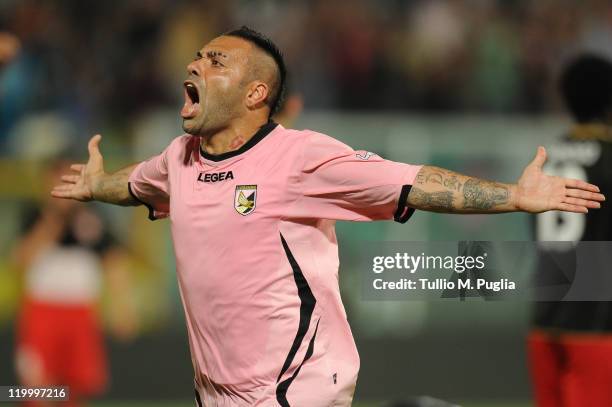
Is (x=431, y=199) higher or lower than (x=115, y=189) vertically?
lower

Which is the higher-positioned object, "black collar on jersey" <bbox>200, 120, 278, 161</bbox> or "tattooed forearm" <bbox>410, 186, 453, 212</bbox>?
"black collar on jersey" <bbox>200, 120, 278, 161</bbox>

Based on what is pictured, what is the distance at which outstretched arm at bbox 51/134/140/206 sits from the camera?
4.92 metres

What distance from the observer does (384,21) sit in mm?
12359

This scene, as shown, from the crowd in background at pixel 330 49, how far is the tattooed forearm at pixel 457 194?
7.27 meters

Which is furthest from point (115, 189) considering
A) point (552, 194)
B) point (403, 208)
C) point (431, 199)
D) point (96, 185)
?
point (552, 194)

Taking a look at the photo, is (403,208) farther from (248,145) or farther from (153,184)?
(153,184)

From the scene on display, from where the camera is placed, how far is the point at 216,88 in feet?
14.3

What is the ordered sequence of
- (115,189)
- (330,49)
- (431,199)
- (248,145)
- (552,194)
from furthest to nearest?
(330,49) < (115,189) < (248,145) < (431,199) < (552,194)

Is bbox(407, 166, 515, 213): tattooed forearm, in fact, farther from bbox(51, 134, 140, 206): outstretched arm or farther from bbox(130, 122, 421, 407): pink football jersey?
bbox(51, 134, 140, 206): outstretched arm

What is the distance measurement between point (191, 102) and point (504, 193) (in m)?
1.31

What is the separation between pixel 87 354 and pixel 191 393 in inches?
43.9

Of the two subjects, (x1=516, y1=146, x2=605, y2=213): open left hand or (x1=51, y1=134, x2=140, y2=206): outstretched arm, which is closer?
(x1=516, y1=146, x2=605, y2=213): open left hand

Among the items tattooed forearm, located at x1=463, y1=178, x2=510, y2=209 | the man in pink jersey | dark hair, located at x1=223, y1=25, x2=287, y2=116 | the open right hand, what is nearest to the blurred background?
the open right hand

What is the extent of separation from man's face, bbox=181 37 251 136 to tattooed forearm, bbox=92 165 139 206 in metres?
0.67
